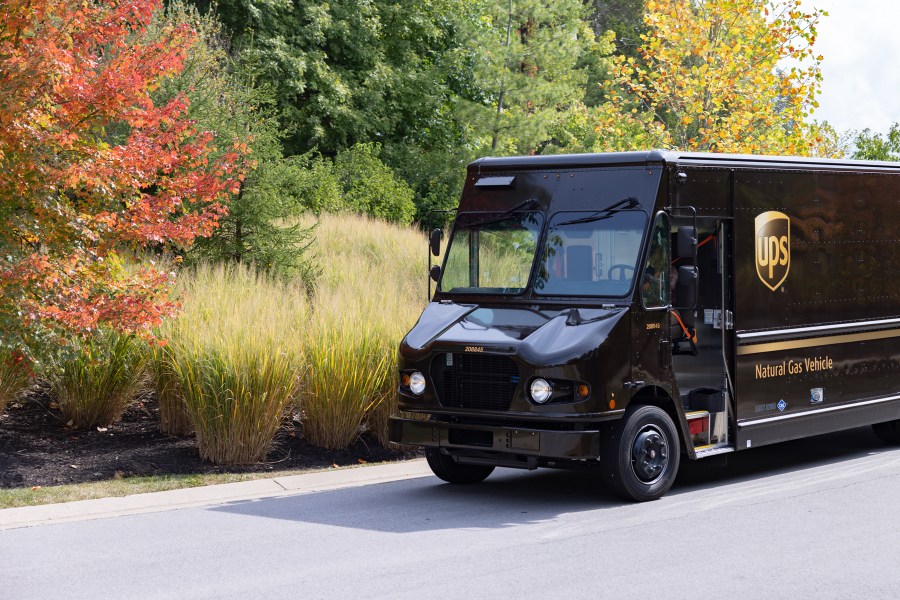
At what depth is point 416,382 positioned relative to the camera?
9672mm

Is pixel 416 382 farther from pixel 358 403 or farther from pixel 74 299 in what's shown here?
pixel 74 299

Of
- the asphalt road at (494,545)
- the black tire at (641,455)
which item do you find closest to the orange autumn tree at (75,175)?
the asphalt road at (494,545)

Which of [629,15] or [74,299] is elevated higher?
[629,15]

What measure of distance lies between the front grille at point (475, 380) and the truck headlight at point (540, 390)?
0.48 feet

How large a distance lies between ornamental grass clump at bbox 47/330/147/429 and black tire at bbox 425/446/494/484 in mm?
3802

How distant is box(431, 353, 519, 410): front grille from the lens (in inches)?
361

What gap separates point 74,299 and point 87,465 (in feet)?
5.03

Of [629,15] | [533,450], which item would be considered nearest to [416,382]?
[533,450]

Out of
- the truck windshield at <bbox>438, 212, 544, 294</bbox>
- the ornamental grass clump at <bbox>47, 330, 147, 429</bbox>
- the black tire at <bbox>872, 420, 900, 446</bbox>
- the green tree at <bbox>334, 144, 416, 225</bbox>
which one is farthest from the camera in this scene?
the green tree at <bbox>334, 144, 416, 225</bbox>

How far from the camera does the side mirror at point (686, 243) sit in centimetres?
947

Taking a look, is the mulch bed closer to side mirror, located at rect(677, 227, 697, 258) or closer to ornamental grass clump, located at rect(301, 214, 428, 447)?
ornamental grass clump, located at rect(301, 214, 428, 447)

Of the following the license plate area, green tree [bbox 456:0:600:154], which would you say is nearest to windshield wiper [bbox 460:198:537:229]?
the license plate area

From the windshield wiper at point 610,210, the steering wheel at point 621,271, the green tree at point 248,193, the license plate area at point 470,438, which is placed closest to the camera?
the license plate area at point 470,438

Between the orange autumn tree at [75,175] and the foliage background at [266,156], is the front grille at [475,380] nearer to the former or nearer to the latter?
the foliage background at [266,156]
